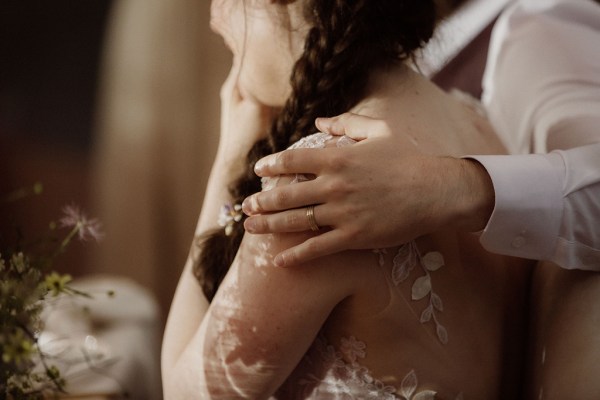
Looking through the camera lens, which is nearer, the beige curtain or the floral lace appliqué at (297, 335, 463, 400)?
the floral lace appliqué at (297, 335, 463, 400)

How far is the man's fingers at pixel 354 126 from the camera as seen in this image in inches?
30.4

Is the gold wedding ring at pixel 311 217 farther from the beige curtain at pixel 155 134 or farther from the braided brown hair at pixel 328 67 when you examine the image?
the beige curtain at pixel 155 134

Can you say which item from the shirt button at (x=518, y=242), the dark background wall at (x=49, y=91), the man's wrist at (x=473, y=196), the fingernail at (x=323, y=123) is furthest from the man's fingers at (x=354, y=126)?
the dark background wall at (x=49, y=91)

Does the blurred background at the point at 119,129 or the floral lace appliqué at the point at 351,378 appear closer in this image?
the floral lace appliqué at the point at 351,378

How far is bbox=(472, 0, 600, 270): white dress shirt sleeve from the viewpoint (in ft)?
2.62

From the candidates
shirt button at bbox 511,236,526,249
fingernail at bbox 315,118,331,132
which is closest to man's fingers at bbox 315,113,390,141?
fingernail at bbox 315,118,331,132

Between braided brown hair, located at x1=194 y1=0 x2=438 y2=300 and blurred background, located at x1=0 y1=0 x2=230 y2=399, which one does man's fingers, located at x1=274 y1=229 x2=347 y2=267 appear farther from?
blurred background, located at x1=0 y1=0 x2=230 y2=399

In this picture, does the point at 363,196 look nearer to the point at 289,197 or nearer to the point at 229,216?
the point at 289,197

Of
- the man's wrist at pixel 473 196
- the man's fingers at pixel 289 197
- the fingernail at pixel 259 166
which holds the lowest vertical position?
the man's wrist at pixel 473 196

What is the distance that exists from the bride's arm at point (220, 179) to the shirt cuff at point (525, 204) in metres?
0.30

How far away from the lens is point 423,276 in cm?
80

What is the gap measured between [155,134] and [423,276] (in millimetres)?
1256

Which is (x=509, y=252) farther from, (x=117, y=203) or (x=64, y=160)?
(x=64, y=160)

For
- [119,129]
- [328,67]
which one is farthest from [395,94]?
[119,129]
